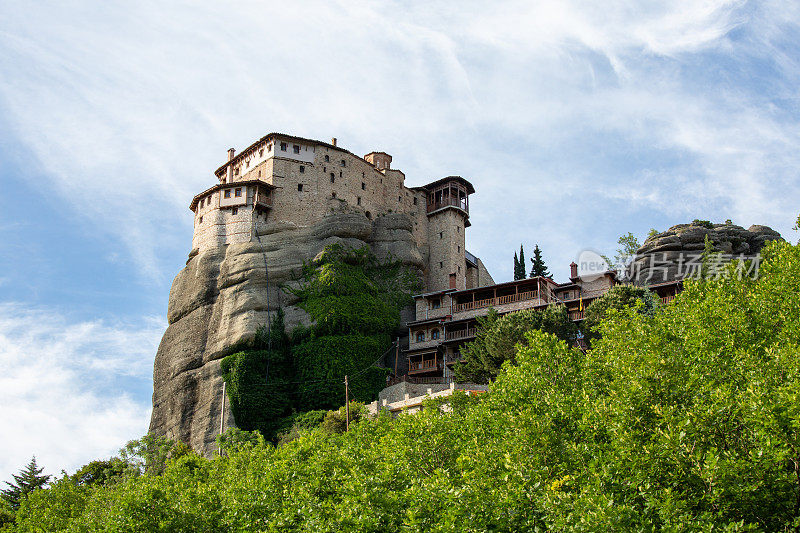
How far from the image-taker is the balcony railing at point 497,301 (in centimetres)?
5096

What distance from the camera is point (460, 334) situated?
170 feet

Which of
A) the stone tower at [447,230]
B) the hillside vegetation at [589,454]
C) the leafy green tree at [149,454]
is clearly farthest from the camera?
the stone tower at [447,230]

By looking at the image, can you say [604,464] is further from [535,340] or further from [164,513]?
[164,513]

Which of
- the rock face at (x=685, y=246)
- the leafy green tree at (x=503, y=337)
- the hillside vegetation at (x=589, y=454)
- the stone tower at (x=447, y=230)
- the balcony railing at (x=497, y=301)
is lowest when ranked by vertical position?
the hillside vegetation at (x=589, y=454)

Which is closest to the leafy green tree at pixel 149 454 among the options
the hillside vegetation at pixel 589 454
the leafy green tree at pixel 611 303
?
the hillside vegetation at pixel 589 454

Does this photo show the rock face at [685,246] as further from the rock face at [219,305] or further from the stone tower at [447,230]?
the rock face at [219,305]

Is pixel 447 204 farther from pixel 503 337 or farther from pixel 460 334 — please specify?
pixel 503 337

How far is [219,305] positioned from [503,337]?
2074 cm

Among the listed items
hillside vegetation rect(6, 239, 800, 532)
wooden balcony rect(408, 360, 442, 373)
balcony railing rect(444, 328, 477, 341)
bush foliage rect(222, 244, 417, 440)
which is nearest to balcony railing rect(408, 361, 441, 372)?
wooden balcony rect(408, 360, 442, 373)

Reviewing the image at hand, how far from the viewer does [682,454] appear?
55.5 ft

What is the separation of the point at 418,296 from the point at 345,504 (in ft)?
116

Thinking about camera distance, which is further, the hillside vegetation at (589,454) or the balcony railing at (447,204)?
the balcony railing at (447,204)

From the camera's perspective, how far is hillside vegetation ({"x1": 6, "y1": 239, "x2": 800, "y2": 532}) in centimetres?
1656

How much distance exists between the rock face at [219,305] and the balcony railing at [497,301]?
279 inches
